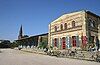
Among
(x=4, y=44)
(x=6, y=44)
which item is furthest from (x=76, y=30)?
(x=6, y=44)

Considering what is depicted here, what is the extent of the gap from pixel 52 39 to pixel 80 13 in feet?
29.7

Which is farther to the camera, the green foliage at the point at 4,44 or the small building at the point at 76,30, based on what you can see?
the green foliage at the point at 4,44

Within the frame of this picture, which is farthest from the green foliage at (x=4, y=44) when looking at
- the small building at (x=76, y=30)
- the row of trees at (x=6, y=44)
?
the small building at (x=76, y=30)

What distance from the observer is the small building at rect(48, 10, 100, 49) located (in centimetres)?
2612

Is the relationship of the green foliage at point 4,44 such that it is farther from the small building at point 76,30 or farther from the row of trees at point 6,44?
the small building at point 76,30

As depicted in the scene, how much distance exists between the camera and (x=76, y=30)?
89.9 ft

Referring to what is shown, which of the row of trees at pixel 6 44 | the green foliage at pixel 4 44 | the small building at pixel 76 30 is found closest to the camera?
the small building at pixel 76 30

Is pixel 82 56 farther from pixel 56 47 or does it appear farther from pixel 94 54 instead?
pixel 56 47

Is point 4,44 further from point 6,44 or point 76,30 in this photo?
point 76,30

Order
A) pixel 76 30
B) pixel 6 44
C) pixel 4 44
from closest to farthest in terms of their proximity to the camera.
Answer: pixel 76 30 → pixel 4 44 → pixel 6 44

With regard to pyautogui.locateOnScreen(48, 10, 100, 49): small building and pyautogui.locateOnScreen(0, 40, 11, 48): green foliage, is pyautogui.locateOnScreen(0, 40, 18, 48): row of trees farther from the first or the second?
pyautogui.locateOnScreen(48, 10, 100, 49): small building

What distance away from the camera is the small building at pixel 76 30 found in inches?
1029

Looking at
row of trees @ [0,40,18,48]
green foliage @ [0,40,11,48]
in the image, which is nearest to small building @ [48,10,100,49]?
row of trees @ [0,40,18,48]

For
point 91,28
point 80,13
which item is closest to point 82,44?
point 91,28
